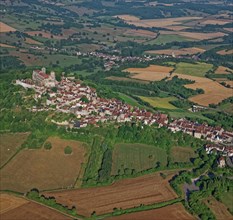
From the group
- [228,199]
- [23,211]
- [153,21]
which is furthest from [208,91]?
[153,21]

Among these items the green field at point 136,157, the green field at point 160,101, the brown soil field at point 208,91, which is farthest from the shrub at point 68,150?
the brown soil field at point 208,91

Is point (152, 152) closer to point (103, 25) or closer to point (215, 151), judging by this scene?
point (215, 151)

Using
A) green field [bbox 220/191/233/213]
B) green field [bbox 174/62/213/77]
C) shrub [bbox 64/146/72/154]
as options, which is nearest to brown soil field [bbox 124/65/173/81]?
green field [bbox 174/62/213/77]

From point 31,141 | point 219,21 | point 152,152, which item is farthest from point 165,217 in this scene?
point 219,21

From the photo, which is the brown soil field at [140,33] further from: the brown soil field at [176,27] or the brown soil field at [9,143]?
the brown soil field at [9,143]

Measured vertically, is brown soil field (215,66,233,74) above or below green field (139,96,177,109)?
below

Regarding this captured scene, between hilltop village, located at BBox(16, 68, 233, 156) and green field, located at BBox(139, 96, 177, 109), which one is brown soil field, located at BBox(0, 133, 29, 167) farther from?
green field, located at BBox(139, 96, 177, 109)
